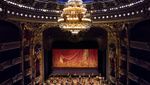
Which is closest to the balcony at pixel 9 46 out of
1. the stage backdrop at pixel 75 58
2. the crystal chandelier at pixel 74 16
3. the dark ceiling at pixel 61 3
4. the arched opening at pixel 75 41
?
the dark ceiling at pixel 61 3

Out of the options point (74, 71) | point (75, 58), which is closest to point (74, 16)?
point (74, 71)

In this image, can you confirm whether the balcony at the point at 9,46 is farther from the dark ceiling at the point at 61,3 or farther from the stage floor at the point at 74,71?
the stage floor at the point at 74,71

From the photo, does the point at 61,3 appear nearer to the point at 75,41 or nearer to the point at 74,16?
the point at 75,41

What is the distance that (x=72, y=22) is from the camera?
866cm

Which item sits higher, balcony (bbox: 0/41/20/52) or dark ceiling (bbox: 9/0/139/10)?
dark ceiling (bbox: 9/0/139/10)

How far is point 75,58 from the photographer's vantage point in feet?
58.1

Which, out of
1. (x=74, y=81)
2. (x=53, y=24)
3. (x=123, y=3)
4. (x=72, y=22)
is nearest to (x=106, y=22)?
(x=123, y=3)

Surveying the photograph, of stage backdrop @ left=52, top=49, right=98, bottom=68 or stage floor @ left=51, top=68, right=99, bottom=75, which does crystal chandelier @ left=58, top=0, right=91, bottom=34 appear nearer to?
stage floor @ left=51, top=68, right=99, bottom=75

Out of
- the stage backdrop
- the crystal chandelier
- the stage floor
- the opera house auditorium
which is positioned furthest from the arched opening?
the crystal chandelier

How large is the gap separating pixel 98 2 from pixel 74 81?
572 centimetres

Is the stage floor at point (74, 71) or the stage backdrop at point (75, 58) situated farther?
the stage backdrop at point (75, 58)

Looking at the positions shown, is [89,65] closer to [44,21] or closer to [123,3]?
[44,21]

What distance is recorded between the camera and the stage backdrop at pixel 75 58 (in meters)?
17.3

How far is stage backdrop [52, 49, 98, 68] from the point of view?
17.3m
